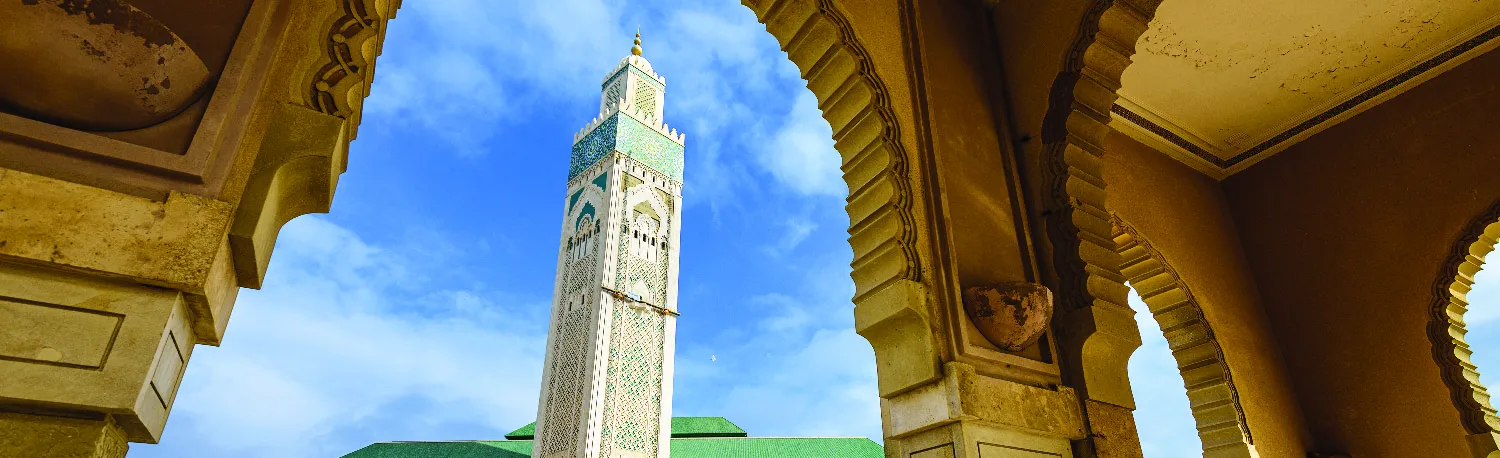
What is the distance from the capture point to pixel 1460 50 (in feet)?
11.7

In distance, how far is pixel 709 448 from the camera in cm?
1585

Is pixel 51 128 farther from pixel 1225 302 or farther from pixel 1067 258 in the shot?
pixel 1225 302

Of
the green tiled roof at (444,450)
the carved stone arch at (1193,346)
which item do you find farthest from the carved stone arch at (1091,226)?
the green tiled roof at (444,450)

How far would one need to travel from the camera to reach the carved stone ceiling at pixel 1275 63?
3381 mm

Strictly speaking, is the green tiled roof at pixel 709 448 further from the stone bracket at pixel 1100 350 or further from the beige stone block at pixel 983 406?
the beige stone block at pixel 983 406

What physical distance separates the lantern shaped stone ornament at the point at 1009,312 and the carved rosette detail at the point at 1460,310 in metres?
2.46

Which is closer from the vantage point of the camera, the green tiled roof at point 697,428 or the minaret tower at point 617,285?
the minaret tower at point 617,285

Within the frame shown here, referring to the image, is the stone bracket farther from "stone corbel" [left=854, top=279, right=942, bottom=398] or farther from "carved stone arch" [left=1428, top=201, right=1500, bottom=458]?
"carved stone arch" [left=1428, top=201, right=1500, bottom=458]

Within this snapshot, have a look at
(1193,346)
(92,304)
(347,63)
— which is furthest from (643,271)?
(92,304)

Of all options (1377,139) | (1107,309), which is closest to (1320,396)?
(1377,139)

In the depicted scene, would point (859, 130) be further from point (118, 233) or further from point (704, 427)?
point (704, 427)

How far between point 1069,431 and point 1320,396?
2.57 m

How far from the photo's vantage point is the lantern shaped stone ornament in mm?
2096

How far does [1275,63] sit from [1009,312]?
2549 millimetres
